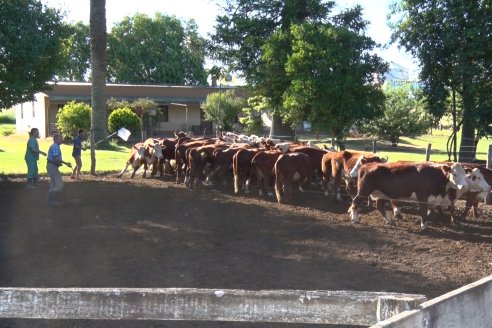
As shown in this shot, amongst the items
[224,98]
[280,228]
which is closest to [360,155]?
[280,228]

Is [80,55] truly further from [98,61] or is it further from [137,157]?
[137,157]

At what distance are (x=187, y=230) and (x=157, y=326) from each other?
4.66m

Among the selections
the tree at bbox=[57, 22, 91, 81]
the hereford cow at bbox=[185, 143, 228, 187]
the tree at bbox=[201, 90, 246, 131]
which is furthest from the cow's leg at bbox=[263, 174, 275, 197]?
the tree at bbox=[57, 22, 91, 81]

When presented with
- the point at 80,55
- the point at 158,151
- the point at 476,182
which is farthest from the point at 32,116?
the point at 476,182

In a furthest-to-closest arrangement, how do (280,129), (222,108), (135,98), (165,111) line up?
1. (165,111)
2. (135,98)
3. (222,108)
4. (280,129)

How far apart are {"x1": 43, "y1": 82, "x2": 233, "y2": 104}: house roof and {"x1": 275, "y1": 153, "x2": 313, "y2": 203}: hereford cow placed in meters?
31.1

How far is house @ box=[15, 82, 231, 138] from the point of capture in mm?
44344

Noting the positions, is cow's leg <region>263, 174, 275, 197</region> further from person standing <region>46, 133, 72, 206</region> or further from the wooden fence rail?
the wooden fence rail

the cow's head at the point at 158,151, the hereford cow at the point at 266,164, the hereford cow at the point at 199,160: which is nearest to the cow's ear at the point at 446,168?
the hereford cow at the point at 266,164

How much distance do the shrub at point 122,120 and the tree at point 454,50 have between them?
2109cm

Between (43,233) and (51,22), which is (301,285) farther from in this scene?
(51,22)

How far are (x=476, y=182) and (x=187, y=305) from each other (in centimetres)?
964

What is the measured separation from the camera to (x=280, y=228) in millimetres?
11383

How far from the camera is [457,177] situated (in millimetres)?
11648
